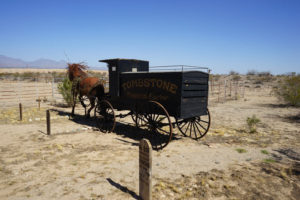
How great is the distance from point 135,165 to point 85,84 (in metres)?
5.79

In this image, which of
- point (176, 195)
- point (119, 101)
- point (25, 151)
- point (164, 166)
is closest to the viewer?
point (176, 195)

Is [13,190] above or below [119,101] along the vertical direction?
below

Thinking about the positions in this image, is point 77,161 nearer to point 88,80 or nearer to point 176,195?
point 176,195

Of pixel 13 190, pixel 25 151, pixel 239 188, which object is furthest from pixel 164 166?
pixel 25 151

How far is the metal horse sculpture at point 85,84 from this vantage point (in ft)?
29.3

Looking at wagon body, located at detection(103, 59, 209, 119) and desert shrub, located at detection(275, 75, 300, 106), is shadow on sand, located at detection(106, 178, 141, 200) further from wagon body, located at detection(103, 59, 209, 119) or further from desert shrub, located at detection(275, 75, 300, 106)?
desert shrub, located at detection(275, 75, 300, 106)

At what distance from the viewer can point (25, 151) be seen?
19.0 feet

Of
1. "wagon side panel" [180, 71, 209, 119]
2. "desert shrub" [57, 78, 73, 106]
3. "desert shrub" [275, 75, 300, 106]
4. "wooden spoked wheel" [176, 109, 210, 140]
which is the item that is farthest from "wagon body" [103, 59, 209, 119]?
"desert shrub" [275, 75, 300, 106]

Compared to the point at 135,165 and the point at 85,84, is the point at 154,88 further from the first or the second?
the point at 85,84

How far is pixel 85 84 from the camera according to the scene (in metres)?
9.54

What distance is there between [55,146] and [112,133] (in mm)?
2256

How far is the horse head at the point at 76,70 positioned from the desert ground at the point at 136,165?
317cm

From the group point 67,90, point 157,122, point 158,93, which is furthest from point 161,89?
point 67,90

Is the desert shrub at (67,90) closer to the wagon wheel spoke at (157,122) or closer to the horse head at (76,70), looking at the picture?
the horse head at (76,70)
